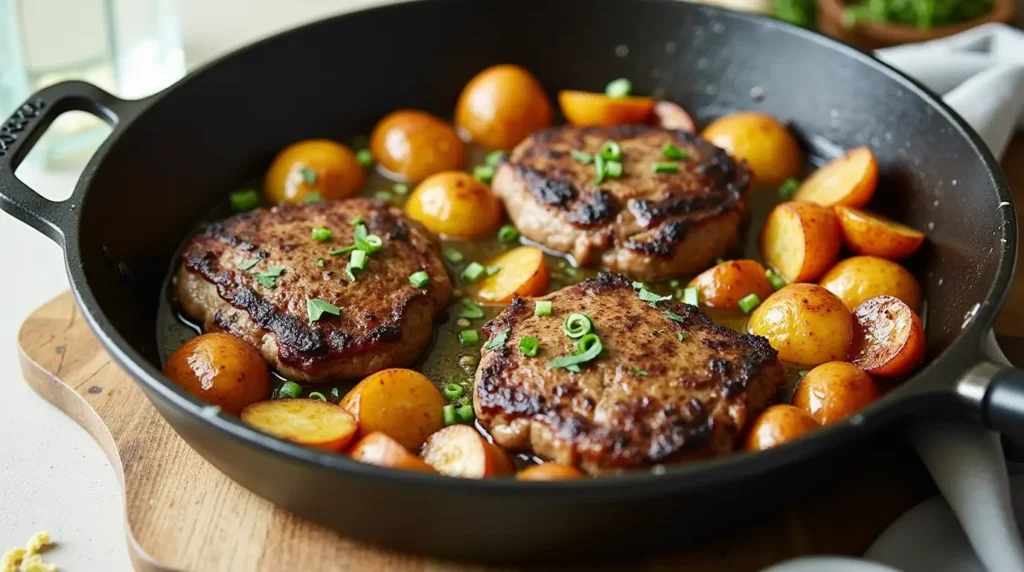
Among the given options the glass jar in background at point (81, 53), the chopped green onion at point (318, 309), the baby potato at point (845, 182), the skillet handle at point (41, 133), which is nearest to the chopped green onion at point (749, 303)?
the baby potato at point (845, 182)

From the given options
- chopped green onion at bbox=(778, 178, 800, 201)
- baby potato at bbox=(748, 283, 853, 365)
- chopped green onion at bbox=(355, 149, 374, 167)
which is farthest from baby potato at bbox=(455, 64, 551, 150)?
baby potato at bbox=(748, 283, 853, 365)

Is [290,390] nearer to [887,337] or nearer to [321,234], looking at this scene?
[321,234]

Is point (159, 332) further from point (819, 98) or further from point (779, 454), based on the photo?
point (819, 98)

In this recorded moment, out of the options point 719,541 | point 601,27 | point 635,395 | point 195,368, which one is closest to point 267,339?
point 195,368

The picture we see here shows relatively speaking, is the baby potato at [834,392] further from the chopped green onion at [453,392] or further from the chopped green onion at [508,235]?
the chopped green onion at [508,235]

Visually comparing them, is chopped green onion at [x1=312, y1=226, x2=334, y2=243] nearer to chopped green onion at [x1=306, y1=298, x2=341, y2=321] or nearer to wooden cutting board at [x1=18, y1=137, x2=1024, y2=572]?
chopped green onion at [x1=306, y1=298, x2=341, y2=321]

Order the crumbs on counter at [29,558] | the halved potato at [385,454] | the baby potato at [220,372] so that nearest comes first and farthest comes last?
the halved potato at [385,454] < the crumbs on counter at [29,558] < the baby potato at [220,372]

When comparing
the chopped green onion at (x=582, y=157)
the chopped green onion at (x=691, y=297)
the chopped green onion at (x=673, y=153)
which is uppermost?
the chopped green onion at (x=673, y=153)
